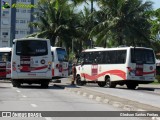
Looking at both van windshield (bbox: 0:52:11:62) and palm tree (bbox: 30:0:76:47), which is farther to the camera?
palm tree (bbox: 30:0:76:47)

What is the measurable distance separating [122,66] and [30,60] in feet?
21.2

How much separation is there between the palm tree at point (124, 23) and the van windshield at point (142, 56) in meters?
17.8

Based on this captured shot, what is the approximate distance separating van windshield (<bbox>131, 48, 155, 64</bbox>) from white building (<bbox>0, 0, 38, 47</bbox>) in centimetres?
7285

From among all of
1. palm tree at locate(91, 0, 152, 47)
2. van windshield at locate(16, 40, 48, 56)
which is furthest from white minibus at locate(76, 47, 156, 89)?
palm tree at locate(91, 0, 152, 47)

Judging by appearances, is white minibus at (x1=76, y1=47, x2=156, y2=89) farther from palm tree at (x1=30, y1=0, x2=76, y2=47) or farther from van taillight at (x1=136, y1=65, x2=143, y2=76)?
palm tree at (x1=30, y1=0, x2=76, y2=47)

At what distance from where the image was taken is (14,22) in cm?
10406

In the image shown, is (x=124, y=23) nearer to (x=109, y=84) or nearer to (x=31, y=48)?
(x=109, y=84)

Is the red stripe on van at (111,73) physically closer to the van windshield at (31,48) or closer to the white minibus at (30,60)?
the white minibus at (30,60)

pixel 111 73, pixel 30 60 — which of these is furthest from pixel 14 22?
pixel 30 60

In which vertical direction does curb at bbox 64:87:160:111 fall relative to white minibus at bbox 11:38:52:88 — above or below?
below

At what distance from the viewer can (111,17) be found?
51.1 meters

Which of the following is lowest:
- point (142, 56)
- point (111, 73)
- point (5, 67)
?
point (111, 73)

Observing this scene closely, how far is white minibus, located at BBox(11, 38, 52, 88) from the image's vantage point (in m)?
28.7

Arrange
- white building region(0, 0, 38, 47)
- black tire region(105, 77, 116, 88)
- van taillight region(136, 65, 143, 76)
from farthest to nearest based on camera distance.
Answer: white building region(0, 0, 38, 47) < black tire region(105, 77, 116, 88) < van taillight region(136, 65, 143, 76)
